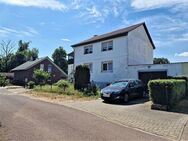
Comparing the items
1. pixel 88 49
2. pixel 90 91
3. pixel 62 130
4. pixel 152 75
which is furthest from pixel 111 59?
pixel 62 130

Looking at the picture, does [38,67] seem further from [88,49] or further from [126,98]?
[126,98]

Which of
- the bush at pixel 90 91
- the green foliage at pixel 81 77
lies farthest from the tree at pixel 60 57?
the bush at pixel 90 91

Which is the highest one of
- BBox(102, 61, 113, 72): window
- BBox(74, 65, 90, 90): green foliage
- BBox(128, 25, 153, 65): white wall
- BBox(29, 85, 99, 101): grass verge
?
BBox(128, 25, 153, 65): white wall

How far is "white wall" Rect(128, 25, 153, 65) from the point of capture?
27.1 meters

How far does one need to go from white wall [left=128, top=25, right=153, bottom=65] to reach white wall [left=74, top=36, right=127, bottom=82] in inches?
33.3

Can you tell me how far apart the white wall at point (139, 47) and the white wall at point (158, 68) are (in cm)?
165

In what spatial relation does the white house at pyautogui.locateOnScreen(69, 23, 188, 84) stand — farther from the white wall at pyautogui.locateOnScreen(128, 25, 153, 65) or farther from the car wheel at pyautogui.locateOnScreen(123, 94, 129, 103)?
the car wheel at pyautogui.locateOnScreen(123, 94, 129, 103)

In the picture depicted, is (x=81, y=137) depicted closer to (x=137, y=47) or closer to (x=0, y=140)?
(x=0, y=140)

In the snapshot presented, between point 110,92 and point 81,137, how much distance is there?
9.03 meters

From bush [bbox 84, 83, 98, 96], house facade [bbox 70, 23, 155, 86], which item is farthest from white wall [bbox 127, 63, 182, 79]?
bush [bbox 84, 83, 98, 96]

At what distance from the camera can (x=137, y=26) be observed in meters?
28.6

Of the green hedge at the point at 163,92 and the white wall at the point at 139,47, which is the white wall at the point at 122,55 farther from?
the green hedge at the point at 163,92

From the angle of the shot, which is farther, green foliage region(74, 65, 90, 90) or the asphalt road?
green foliage region(74, 65, 90, 90)

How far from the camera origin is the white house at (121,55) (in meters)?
25.4
